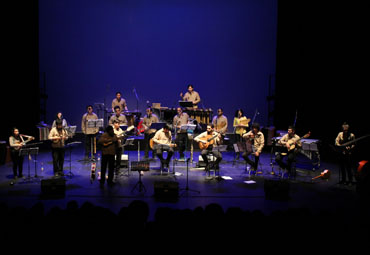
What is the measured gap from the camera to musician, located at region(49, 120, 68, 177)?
9875 millimetres

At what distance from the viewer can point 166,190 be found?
7773 millimetres

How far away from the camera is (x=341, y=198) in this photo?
8.20 meters

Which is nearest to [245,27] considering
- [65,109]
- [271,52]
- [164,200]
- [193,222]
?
[271,52]

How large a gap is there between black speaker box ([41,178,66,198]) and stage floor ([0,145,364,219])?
166 mm

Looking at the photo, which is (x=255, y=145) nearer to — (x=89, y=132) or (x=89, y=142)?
(x=89, y=132)

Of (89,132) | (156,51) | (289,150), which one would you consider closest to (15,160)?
(89,132)

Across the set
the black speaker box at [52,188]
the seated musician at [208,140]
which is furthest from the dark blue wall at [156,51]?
the black speaker box at [52,188]

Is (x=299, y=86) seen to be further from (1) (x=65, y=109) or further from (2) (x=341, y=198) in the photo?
(1) (x=65, y=109)

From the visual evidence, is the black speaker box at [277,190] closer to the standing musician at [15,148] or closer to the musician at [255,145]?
the musician at [255,145]

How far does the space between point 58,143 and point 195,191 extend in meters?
4.71

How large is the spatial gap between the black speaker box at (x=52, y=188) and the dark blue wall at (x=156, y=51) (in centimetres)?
959

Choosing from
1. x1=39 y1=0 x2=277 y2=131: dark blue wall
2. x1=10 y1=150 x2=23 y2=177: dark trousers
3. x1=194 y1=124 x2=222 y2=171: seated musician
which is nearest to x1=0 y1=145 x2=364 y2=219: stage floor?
x1=10 y1=150 x2=23 y2=177: dark trousers

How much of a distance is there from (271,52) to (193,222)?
15618 millimetres

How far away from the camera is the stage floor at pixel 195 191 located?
24.6ft
